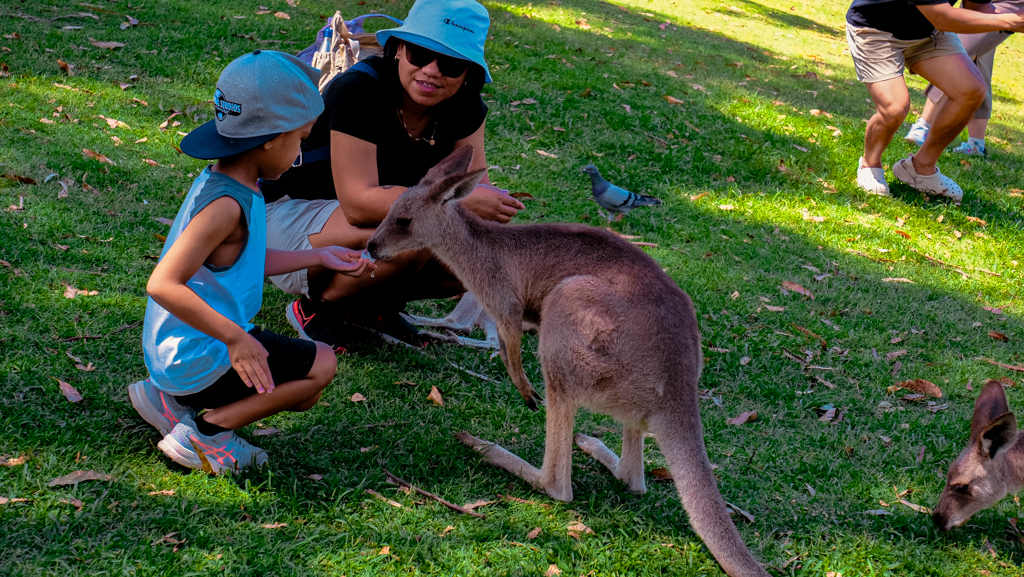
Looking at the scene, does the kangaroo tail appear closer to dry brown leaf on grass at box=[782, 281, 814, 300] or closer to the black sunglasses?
the black sunglasses

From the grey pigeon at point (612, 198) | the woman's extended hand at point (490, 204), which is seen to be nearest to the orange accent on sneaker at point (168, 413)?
the woman's extended hand at point (490, 204)

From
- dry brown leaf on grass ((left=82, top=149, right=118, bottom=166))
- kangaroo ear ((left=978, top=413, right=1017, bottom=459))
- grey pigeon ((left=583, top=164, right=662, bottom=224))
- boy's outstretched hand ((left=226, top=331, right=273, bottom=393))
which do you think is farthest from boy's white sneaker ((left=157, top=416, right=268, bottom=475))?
grey pigeon ((left=583, top=164, right=662, bottom=224))

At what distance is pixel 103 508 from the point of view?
2596mm

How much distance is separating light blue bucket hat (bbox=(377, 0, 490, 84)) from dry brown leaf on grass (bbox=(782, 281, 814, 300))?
293 centimetres

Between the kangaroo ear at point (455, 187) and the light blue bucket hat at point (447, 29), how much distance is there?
0.61 m

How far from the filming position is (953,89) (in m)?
6.54

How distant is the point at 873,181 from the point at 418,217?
17.8 feet

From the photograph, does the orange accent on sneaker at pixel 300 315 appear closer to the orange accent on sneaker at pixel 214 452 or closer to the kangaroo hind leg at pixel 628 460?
the orange accent on sneaker at pixel 214 452

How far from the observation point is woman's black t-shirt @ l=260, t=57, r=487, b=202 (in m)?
3.56

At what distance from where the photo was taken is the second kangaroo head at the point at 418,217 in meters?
3.36

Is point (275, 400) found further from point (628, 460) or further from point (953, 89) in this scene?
point (953, 89)

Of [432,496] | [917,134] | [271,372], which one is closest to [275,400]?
[271,372]

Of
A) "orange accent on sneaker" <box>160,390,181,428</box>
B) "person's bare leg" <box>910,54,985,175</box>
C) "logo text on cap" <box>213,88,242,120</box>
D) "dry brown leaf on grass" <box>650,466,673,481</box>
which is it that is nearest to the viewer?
"logo text on cap" <box>213,88,242,120</box>

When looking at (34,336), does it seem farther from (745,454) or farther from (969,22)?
(969,22)
